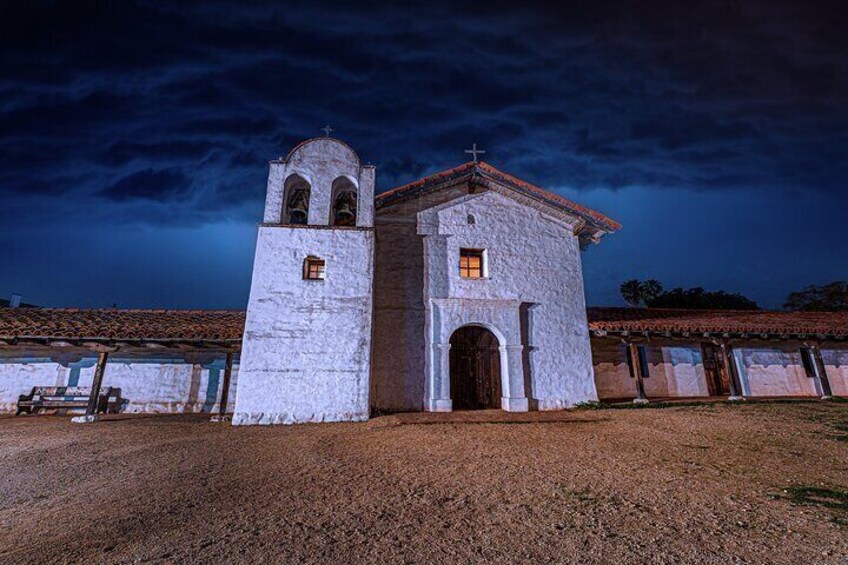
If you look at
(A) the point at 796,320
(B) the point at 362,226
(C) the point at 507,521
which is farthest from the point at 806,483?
(A) the point at 796,320

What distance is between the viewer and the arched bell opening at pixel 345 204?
475 inches

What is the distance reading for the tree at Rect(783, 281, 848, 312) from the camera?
27.8 meters

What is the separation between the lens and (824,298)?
29156 mm

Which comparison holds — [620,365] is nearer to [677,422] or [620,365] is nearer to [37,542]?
[677,422]

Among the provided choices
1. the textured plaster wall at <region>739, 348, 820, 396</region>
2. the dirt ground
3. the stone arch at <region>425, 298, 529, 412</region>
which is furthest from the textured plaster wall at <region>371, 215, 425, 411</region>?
the textured plaster wall at <region>739, 348, 820, 396</region>

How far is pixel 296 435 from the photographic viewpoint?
25.6ft

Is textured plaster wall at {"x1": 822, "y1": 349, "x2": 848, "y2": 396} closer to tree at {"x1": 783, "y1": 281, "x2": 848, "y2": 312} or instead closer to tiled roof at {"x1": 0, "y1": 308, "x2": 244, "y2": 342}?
tree at {"x1": 783, "y1": 281, "x2": 848, "y2": 312}

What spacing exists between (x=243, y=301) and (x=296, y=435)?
7724 inches

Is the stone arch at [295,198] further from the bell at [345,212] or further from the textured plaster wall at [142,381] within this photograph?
the textured plaster wall at [142,381]

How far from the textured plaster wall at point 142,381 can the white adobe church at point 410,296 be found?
4.74 metres

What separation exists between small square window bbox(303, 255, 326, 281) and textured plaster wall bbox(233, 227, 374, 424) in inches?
10.1

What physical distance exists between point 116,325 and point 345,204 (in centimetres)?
814

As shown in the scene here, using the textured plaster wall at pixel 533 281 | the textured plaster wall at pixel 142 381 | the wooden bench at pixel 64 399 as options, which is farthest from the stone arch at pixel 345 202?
the wooden bench at pixel 64 399

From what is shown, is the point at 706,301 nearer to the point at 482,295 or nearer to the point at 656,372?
the point at 656,372
